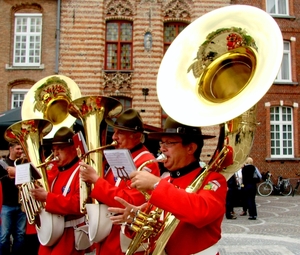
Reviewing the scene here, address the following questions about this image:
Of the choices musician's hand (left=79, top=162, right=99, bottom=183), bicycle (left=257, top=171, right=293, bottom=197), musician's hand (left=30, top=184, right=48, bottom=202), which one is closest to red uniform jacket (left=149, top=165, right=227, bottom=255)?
musician's hand (left=79, top=162, right=99, bottom=183)

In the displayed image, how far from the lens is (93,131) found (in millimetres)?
3316

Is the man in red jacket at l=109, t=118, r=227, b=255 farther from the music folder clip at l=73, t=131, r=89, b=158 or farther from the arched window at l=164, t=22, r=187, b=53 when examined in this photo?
the arched window at l=164, t=22, r=187, b=53

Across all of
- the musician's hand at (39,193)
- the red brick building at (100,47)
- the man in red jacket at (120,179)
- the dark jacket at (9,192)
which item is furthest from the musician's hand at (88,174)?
the red brick building at (100,47)

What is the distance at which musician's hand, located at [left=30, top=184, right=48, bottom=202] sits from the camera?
3466 millimetres

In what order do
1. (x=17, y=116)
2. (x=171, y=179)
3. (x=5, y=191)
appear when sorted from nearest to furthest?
(x=171, y=179)
(x=5, y=191)
(x=17, y=116)

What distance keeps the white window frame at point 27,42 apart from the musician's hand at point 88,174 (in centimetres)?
1522

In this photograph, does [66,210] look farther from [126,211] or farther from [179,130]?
[179,130]

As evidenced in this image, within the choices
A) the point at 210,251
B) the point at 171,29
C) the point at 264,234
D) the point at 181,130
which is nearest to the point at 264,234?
the point at 264,234

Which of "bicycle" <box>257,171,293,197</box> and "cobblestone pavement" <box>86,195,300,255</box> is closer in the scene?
"cobblestone pavement" <box>86,195,300,255</box>

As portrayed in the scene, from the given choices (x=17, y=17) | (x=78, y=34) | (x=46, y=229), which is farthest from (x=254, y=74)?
(x=17, y=17)

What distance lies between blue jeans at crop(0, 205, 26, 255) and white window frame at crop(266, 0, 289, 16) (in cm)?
1705

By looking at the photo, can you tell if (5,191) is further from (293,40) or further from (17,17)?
(293,40)

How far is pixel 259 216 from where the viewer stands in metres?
10.5

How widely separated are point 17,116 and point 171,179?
15.7 ft
